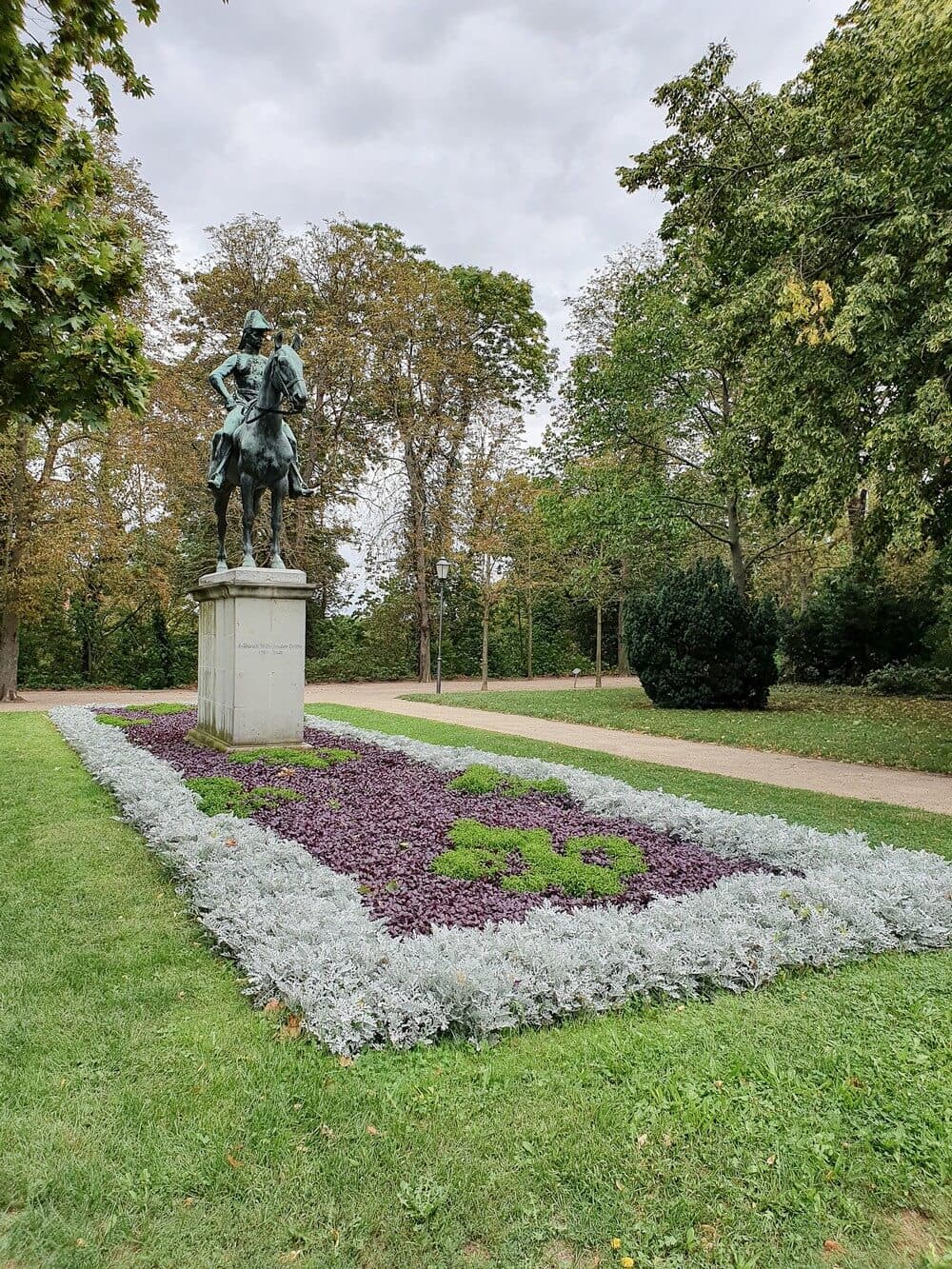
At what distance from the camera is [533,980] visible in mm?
2748

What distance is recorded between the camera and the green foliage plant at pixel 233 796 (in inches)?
215

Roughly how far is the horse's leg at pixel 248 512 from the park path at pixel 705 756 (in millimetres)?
4578

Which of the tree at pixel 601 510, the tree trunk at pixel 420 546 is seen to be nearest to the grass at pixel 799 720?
the tree at pixel 601 510

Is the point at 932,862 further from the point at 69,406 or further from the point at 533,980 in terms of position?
the point at 69,406

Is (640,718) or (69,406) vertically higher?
(69,406)

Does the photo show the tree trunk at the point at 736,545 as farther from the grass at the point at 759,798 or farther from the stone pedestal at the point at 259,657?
the stone pedestal at the point at 259,657

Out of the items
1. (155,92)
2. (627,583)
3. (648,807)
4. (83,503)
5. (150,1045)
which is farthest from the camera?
(627,583)

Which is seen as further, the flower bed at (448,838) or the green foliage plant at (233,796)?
the green foliage plant at (233,796)

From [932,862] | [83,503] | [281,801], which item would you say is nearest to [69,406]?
[281,801]

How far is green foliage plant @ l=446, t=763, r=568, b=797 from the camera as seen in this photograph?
6332 millimetres

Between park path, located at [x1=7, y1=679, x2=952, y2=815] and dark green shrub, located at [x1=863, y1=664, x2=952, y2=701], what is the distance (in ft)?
26.7

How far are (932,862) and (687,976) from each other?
6.98 ft

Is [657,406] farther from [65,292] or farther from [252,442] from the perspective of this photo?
[65,292]

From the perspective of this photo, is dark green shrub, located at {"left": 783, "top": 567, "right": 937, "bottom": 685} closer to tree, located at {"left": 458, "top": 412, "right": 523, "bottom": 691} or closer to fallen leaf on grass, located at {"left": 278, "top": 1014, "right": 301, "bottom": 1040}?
tree, located at {"left": 458, "top": 412, "right": 523, "bottom": 691}
